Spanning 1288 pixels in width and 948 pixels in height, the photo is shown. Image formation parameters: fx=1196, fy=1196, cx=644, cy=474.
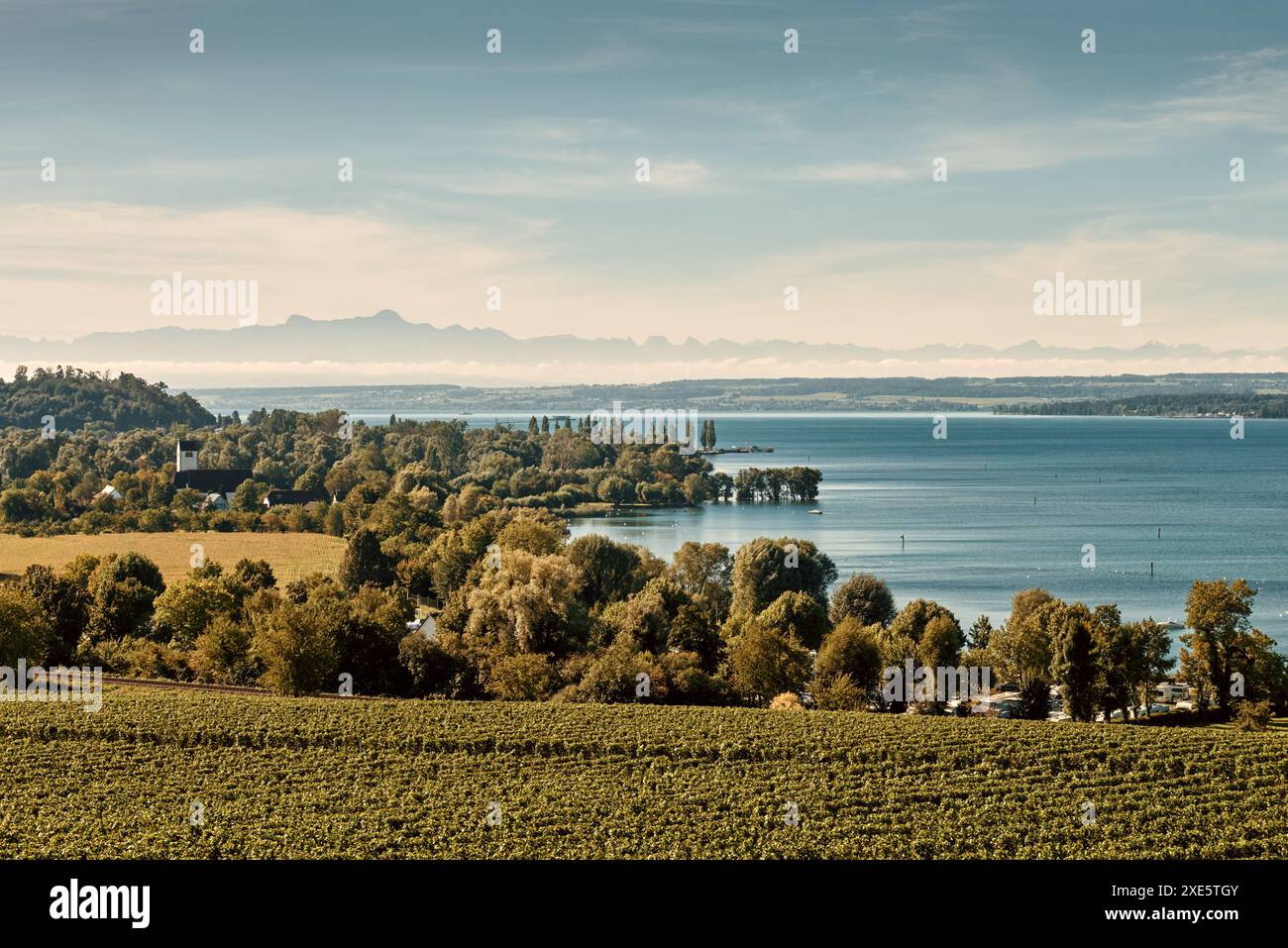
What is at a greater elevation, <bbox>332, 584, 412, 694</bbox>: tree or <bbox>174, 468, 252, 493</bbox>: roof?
<bbox>174, 468, 252, 493</bbox>: roof

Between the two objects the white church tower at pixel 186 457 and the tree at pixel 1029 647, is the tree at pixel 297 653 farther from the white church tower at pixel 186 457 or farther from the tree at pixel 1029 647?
the white church tower at pixel 186 457

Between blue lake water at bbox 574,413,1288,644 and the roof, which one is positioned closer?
blue lake water at bbox 574,413,1288,644

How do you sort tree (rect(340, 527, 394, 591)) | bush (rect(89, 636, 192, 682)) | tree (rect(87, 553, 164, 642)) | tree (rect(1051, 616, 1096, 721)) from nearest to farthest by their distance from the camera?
tree (rect(1051, 616, 1096, 721)), bush (rect(89, 636, 192, 682)), tree (rect(87, 553, 164, 642)), tree (rect(340, 527, 394, 591))

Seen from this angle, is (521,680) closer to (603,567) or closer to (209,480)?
(603,567)

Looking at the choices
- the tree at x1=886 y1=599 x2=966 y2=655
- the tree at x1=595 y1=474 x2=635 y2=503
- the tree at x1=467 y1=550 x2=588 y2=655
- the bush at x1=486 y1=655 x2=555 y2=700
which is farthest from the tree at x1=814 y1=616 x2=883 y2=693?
the tree at x1=595 y1=474 x2=635 y2=503

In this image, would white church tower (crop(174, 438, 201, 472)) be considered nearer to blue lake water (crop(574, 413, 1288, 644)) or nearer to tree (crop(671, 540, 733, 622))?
blue lake water (crop(574, 413, 1288, 644))
